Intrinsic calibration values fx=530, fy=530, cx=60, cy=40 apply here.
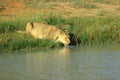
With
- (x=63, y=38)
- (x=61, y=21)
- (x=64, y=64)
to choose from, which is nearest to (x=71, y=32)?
(x=63, y=38)

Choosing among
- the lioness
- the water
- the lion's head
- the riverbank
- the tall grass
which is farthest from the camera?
the lioness

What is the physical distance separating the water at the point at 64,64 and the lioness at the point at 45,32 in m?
1.17

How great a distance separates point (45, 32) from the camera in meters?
20.1

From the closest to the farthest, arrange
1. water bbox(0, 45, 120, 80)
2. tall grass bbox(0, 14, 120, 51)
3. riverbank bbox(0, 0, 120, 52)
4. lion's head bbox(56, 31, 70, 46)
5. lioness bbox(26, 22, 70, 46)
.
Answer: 1. water bbox(0, 45, 120, 80)
2. tall grass bbox(0, 14, 120, 51)
3. riverbank bbox(0, 0, 120, 52)
4. lion's head bbox(56, 31, 70, 46)
5. lioness bbox(26, 22, 70, 46)

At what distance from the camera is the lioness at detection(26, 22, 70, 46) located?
19844mm

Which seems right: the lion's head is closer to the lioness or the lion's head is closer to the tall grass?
the lioness

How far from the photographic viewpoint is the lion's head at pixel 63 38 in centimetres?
1939

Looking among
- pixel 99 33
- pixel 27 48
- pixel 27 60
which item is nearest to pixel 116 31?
pixel 99 33

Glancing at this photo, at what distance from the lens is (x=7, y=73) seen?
46.9ft

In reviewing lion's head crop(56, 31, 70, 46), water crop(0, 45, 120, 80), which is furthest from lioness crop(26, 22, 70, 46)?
water crop(0, 45, 120, 80)

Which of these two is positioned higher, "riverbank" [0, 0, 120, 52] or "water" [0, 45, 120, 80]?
"riverbank" [0, 0, 120, 52]

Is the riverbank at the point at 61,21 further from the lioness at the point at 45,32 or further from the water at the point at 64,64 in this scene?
the water at the point at 64,64

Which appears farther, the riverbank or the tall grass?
the riverbank

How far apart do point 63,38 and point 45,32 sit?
0.98 m
